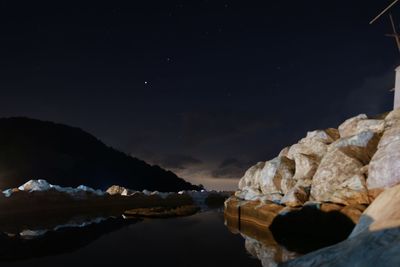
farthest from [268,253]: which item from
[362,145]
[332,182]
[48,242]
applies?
[48,242]

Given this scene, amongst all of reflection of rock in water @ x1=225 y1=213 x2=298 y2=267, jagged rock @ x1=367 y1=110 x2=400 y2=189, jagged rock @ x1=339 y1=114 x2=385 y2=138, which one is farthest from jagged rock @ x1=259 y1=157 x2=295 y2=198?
jagged rock @ x1=367 y1=110 x2=400 y2=189

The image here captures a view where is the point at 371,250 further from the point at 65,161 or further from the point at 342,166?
the point at 65,161

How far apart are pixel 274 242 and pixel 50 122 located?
6774 inches

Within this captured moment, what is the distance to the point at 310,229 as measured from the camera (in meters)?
17.9

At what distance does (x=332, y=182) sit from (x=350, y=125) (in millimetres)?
8008

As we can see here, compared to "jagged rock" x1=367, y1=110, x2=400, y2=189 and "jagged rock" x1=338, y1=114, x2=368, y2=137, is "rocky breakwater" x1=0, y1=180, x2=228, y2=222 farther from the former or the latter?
"jagged rock" x1=367, y1=110, x2=400, y2=189

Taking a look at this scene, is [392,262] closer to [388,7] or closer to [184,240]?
[184,240]

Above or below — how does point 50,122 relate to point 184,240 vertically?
above

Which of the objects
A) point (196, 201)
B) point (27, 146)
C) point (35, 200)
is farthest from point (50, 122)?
point (35, 200)

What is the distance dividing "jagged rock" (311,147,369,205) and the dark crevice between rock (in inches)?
50.4

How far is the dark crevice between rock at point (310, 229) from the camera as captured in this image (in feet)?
51.4

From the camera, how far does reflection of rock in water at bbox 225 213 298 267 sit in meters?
13.9

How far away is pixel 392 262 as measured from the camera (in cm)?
623

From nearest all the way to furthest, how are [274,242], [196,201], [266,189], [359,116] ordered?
1. [274,242]
2. [359,116]
3. [266,189]
4. [196,201]
